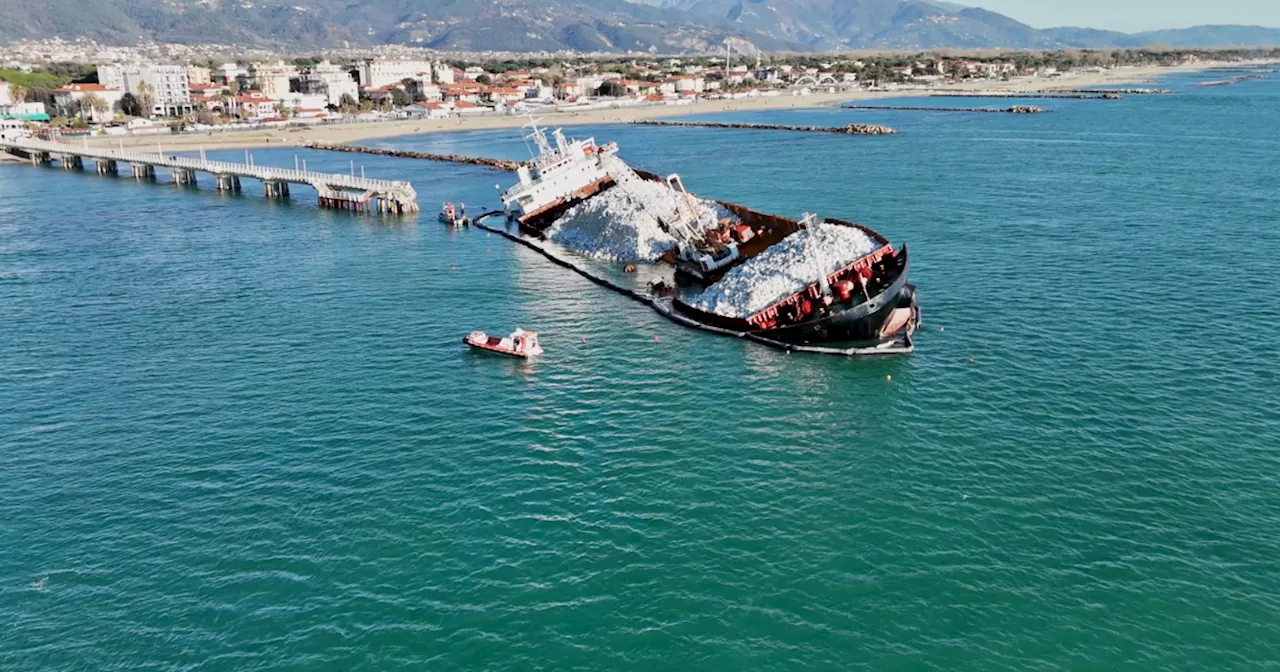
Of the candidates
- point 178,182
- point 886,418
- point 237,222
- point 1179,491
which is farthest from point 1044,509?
point 178,182

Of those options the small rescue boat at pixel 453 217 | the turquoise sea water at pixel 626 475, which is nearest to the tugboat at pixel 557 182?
the small rescue boat at pixel 453 217

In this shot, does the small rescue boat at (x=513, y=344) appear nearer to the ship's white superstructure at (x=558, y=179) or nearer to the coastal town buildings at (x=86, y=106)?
the ship's white superstructure at (x=558, y=179)

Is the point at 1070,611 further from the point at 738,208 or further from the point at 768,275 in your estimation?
the point at 738,208

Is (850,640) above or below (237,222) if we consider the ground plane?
below

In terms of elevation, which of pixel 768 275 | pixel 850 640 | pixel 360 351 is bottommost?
pixel 850 640

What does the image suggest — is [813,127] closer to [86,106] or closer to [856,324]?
[856,324]

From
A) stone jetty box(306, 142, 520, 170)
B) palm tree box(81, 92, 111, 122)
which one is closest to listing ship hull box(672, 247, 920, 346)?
stone jetty box(306, 142, 520, 170)
